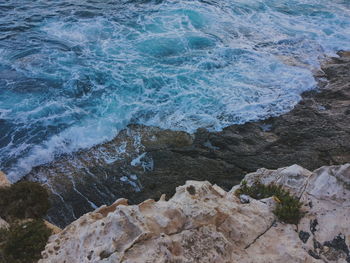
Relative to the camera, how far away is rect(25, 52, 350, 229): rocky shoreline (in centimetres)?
1148

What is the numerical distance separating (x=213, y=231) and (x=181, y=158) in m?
6.04

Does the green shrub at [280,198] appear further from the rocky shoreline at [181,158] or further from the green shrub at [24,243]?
the green shrub at [24,243]

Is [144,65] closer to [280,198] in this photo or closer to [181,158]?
[181,158]

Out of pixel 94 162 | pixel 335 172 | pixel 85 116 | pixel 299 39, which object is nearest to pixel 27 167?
pixel 94 162

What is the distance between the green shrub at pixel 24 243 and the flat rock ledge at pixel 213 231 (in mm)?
232

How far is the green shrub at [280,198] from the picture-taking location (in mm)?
7562

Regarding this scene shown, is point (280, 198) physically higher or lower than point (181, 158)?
higher

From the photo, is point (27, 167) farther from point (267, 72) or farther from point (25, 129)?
point (267, 72)

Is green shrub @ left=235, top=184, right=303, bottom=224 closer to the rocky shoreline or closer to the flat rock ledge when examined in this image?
the flat rock ledge

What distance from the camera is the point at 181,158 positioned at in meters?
12.8

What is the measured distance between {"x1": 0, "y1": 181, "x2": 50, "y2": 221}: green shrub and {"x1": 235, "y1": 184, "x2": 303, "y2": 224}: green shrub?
225 inches

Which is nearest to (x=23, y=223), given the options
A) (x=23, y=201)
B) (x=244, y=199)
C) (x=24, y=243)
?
(x=23, y=201)

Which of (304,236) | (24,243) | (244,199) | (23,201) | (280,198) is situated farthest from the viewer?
(23,201)

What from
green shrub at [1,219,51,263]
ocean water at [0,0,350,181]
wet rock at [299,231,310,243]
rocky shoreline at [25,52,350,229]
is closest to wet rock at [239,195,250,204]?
wet rock at [299,231,310,243]
